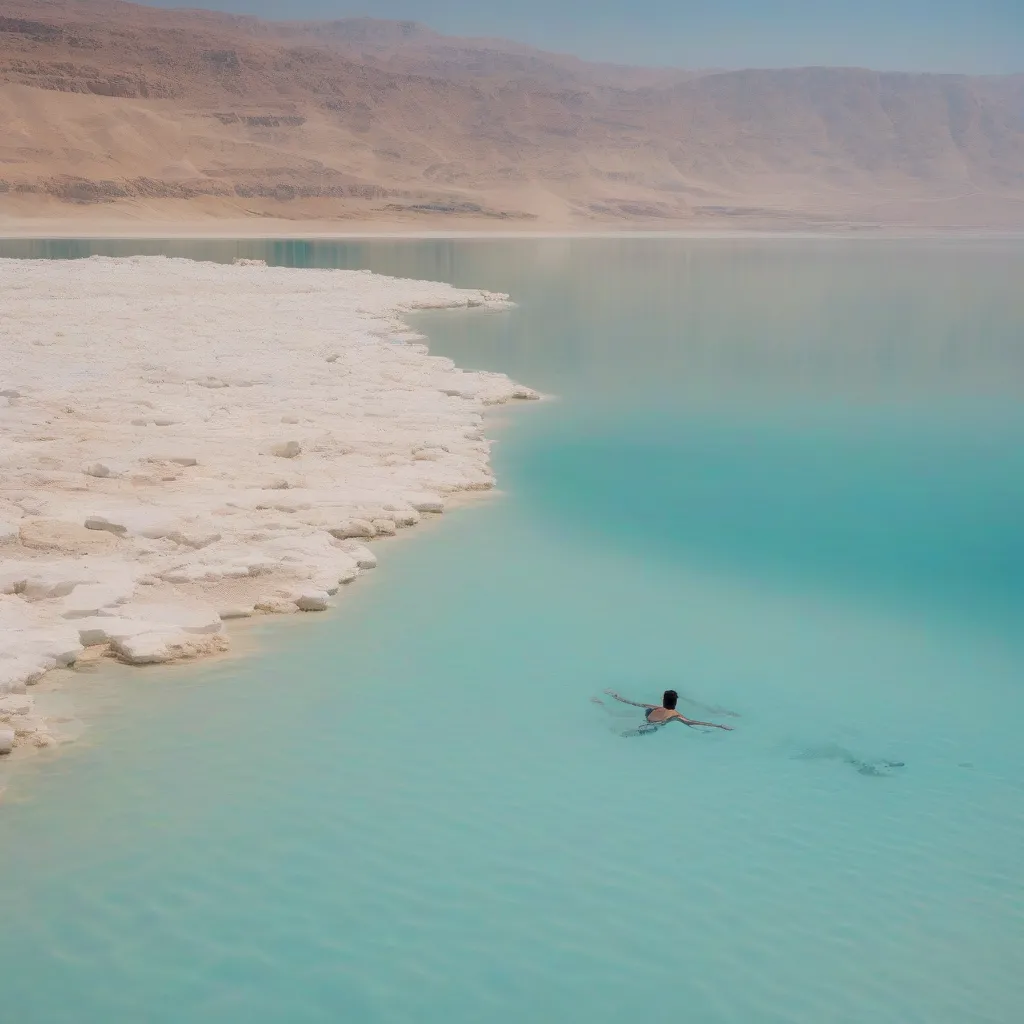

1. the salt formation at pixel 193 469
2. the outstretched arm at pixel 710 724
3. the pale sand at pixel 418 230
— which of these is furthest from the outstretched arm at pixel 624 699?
the pale sand at pixel 418 230

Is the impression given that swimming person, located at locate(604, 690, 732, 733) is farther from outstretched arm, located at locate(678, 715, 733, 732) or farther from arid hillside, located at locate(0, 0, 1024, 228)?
arid hillside, located at locate(0, 0, 1024, 228)

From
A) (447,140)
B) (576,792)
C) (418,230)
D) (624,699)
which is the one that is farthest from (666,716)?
(447,140)

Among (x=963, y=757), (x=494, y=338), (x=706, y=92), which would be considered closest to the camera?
(x=963, y=757)

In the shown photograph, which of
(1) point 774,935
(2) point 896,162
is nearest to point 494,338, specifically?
(1) point 774,935

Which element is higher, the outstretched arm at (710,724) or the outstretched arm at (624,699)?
the outstretched arm at (624,699)

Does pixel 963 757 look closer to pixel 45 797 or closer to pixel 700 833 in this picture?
pixel 700 833

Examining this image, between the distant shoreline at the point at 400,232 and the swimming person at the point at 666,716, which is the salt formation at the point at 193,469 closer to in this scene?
the swimming person at the point at 666,716
